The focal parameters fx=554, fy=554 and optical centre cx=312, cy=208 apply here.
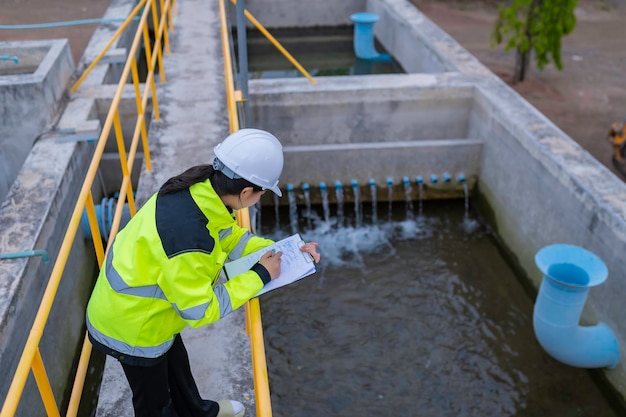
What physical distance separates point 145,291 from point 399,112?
5664mm

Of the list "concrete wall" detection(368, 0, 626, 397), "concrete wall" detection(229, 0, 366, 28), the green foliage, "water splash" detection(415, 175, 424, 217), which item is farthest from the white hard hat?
"concrete wall" detection(229, 0, 366, 28)

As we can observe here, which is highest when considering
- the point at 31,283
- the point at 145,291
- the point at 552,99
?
the point at 145,291

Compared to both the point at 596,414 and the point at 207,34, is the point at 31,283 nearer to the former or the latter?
the point at 596,414

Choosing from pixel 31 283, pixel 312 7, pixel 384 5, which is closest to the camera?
pixel 31 283

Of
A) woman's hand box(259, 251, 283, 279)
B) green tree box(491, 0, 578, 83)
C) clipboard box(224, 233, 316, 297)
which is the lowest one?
green tree box(491, 0, 578, 83)

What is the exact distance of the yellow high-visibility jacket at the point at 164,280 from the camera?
192cm

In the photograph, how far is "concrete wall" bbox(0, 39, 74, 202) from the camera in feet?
17.6

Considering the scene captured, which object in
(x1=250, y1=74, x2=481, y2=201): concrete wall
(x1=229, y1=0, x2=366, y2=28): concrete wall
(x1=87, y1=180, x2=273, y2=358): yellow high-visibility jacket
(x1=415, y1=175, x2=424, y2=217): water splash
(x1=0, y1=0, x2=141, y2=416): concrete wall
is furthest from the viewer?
(x1=229, y1=0, x2=366, y2=28): concrete wall

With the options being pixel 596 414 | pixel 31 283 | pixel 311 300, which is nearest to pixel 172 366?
pixel 31 283

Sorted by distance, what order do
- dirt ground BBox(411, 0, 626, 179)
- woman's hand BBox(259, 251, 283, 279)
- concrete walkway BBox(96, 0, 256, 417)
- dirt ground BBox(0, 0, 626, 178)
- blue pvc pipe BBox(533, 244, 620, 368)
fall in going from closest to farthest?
woman's hand BBox(259, 251, 283, 279), concrete walkway BBox(96, 0, 256, 417), blue pvc pipe BBox(533, 244, 620, 368), dirt ground BBox(411, 0, 626, 179), dirt ground BBox(0, 0, 626, 178)

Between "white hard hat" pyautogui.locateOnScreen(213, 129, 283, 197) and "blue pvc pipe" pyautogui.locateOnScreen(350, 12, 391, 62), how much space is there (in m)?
9.12

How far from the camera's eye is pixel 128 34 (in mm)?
9102

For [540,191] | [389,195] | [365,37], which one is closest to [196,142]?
[389,195]

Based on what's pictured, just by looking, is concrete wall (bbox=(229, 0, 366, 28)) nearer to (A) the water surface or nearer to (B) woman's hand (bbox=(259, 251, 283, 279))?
(A) the water surface
